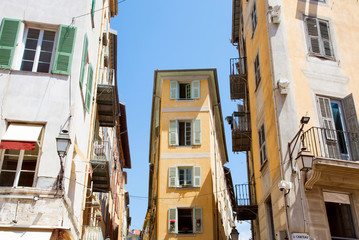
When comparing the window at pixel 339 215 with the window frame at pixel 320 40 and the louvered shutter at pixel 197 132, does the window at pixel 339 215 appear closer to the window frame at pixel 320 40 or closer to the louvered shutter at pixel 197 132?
the window frame at pixel 320 40

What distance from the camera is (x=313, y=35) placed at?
51.2ft

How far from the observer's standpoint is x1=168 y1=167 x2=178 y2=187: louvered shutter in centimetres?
2245

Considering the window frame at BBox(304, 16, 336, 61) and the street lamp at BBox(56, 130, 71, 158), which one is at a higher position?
the window frame at BBox(304, 16, 336, 61)

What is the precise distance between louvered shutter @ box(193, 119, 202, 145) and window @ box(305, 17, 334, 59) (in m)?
10.0

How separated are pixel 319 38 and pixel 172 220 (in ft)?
38.9

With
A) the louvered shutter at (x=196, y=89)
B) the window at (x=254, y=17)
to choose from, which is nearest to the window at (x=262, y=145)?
the window at (x=254, y=17)

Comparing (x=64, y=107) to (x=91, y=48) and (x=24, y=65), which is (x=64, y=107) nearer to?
(x=24, y=65)

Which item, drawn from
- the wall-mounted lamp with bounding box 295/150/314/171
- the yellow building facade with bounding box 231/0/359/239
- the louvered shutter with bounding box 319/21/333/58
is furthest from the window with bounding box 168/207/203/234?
the louvered shutter with bounding box 319/21/333/58

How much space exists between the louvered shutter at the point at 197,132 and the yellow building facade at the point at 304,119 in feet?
19.8

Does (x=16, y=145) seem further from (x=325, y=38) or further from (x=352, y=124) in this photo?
(x=325, y=38)

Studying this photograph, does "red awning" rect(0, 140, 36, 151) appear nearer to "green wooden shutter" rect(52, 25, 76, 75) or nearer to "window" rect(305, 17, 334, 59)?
"green wooden shutter" rect(52, 25, 76, 75)

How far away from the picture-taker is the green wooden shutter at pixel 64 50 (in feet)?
39.0

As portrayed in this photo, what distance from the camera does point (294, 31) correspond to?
15.4 m

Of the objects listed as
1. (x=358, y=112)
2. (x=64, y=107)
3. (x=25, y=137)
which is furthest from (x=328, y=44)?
(x=25, y=137)
